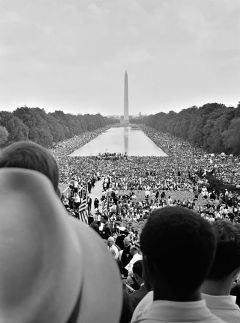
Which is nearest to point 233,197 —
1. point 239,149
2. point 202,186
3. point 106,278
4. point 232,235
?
point 202,186

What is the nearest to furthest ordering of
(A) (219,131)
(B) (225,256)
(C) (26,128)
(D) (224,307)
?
(D) (224,307), (B) (225,256), (A) (219,131), (C) (26,128)

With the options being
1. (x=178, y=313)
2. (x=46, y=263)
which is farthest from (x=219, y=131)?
(x=46, y=263)

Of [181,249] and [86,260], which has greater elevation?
[86,260]

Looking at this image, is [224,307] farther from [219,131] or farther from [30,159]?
[219,131]

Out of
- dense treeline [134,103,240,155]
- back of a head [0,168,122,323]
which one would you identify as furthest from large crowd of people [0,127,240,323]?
dense treeline [134,103,240,155]

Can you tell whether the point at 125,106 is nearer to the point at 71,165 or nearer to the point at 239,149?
the point at 239,149

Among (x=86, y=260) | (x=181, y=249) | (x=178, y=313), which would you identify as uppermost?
(x=86, y=260)
